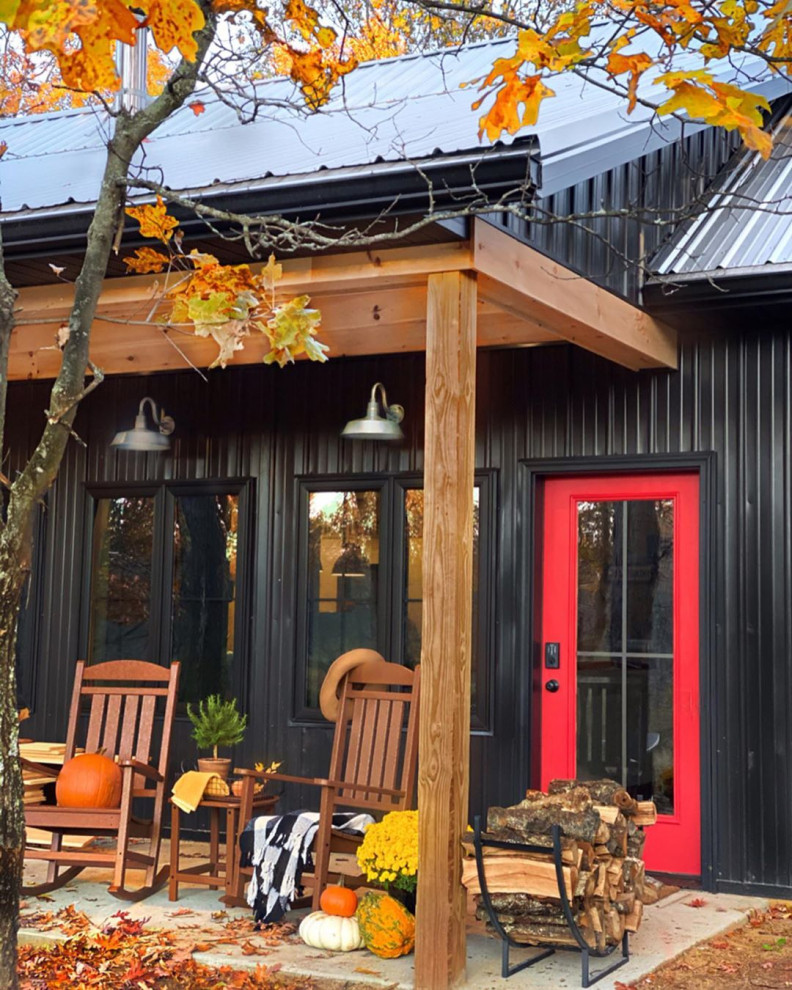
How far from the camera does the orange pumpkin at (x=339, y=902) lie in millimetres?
4875

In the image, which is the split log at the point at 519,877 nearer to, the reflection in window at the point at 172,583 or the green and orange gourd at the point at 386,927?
the green and orange gourd at the point at 386,927

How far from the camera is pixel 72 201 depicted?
465 cm

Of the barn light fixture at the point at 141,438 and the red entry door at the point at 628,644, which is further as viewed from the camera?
the barn light fixture at the point at 141,438

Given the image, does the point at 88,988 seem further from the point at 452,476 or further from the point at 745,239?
the point at 745,239

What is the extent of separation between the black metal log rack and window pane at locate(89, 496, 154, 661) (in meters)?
3.49

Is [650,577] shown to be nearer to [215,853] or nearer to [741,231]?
[741,231]

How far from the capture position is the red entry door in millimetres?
6145

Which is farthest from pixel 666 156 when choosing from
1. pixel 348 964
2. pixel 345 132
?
pixel 348 964

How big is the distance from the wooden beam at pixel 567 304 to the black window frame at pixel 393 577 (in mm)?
1131

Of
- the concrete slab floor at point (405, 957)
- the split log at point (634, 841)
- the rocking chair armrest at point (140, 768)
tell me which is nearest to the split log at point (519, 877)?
the concrete slab floor at point (405, 957)

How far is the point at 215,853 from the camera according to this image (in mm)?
5805

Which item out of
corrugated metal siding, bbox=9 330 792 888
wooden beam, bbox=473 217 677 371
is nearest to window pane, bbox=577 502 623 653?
corrugated metal siding, bbox=9 330 792 888

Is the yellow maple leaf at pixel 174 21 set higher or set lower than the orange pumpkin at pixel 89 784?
higher

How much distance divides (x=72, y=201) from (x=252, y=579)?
3.03 metres
